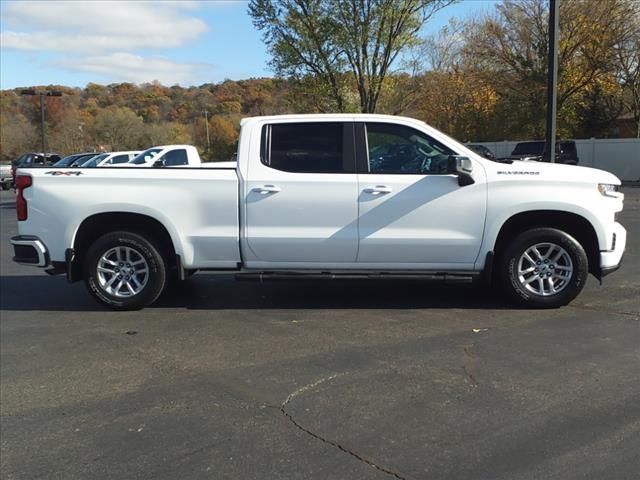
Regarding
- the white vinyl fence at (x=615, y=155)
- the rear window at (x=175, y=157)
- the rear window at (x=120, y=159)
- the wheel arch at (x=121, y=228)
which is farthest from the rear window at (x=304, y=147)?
the white vinyl fence at (x=615, y=155)

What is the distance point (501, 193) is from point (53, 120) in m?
81.2

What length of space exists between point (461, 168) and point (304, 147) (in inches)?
62.9

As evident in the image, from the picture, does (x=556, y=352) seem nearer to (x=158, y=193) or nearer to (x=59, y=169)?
(x=158, y=193)

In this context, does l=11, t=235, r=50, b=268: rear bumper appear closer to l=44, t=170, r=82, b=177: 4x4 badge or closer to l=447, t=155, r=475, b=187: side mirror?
l=44, t=170, r=82, b=177: 4x4 badge

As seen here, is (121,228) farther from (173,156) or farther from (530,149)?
(530,149)

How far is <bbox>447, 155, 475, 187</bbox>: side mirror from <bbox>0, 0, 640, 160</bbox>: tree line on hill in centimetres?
1557

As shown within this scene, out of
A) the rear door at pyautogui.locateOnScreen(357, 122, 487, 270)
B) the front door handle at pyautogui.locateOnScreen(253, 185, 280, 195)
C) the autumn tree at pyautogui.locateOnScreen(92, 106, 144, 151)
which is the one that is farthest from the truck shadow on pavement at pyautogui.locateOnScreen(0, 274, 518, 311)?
the autumn tree at pyautogui.locateOnScreen(92, 106, 144, 151)

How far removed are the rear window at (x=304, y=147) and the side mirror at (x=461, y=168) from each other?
105 cm

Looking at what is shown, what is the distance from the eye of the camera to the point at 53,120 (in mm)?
78312

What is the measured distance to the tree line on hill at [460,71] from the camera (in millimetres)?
21203

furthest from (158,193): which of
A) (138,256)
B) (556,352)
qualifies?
(556,352)

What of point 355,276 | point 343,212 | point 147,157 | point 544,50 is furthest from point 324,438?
point 544,50

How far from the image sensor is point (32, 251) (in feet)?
21.7

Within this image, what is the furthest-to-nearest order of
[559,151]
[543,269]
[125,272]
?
1. [559,151]
2. [125,272]
3. [543,269]
